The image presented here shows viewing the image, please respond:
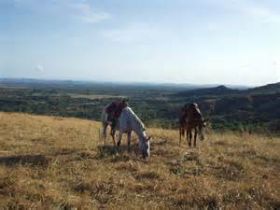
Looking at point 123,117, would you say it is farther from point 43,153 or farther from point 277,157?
point 277,157

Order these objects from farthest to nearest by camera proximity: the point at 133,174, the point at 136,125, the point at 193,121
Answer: the point at 193,121 → the point at 136,125 → the point at 133,174

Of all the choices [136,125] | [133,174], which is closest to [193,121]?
[136,125]

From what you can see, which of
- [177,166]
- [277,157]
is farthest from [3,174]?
[277,157]

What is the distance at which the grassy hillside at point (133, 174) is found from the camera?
9.11m

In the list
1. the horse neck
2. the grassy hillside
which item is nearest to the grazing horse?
the grassy hillside

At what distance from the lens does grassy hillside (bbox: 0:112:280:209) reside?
9.11 metres

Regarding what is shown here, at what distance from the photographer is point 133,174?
1186 cm

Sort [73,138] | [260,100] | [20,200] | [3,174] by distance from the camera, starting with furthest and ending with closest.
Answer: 1. [260,100]
2. [73,138]
3. [3,174]
4. [20,200]

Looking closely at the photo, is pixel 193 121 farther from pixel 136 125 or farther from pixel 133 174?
pixel 133 174

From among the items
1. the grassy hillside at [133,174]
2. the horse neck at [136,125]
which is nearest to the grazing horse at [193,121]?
the grassy hillside at [133,174]

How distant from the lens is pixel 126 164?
41.9 ft

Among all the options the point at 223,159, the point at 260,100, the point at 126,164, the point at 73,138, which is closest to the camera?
the point at 126,164

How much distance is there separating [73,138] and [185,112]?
13.7 feet

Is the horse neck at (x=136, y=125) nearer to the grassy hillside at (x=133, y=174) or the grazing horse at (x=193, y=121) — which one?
the grassy hillside at (x=133, y=174)
